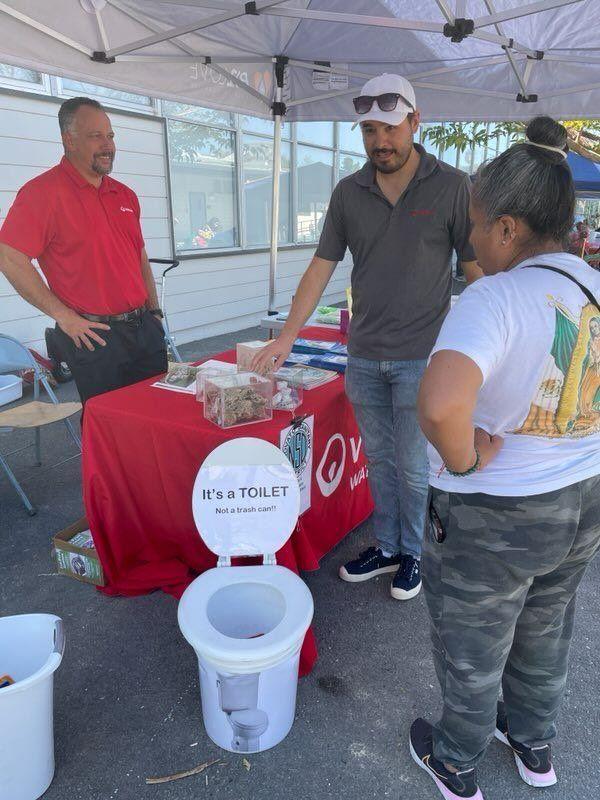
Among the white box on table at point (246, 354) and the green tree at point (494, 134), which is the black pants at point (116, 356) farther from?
the green tree at point (494, 134)

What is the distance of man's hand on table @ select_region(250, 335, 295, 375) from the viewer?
2117 mm

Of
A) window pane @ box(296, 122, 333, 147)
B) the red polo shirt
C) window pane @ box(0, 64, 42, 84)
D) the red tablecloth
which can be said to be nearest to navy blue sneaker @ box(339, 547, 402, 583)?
the red tablecloth

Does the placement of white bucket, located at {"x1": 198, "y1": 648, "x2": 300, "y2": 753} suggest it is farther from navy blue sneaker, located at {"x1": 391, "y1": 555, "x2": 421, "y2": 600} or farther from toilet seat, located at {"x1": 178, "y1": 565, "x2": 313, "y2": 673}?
navy blue sneaker, located at {"x1": 391, "y1": 555, "x2": 421, "y2": 600}

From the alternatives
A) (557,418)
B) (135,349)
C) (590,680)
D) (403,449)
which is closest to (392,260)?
(403,449)

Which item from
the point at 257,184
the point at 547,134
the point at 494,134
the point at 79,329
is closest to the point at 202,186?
the point at 257,184

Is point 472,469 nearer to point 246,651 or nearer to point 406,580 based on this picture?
point 246,651

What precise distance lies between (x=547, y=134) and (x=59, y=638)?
5.52 ft

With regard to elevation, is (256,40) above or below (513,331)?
above

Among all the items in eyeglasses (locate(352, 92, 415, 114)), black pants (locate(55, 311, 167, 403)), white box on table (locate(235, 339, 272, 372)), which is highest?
eyeglasses (locate(352, 92, 415, 114))

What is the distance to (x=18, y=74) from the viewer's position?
4.52 meters

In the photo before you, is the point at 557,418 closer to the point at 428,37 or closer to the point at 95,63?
the point at 95,63

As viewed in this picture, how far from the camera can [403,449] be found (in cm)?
218

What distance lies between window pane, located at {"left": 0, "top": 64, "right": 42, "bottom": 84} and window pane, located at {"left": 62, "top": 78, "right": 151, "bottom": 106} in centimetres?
25

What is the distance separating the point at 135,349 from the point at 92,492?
2.76ft
